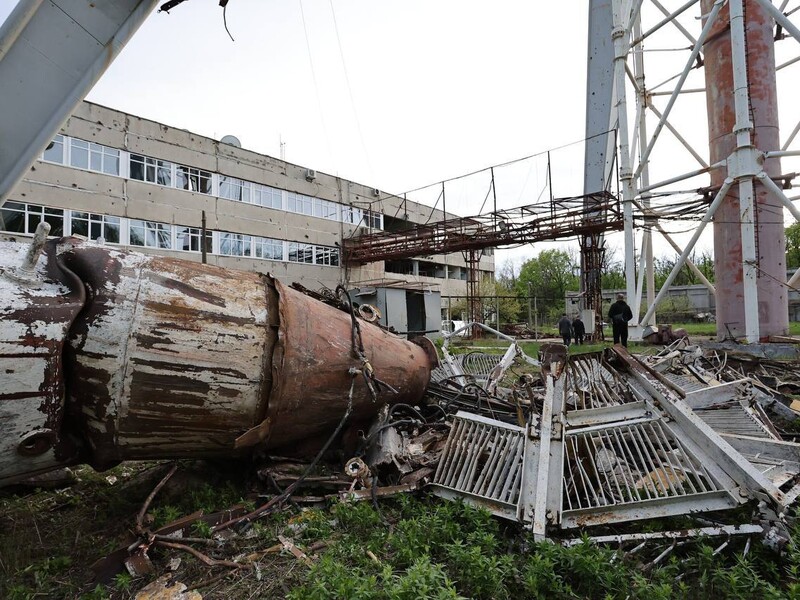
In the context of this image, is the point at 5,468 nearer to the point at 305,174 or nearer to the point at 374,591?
the point at 374,591

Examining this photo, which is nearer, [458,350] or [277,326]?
[277,326]

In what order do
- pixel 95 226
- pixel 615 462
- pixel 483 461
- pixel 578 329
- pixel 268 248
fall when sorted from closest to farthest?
1. pixel 615 462
2. pixel 483 461
3. pixel 95 226
4. pixel 578 329
5. pixel 268 248

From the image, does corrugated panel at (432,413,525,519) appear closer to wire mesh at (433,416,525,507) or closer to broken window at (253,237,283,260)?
wire mesh at (433,416,525,507)

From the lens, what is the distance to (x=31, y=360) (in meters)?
2.22

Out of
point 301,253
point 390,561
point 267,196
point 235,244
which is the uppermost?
point 267,196

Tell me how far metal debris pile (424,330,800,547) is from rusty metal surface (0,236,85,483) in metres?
2.38

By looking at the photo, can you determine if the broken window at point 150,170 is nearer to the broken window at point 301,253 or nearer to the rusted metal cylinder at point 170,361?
the broken window at point 301,253

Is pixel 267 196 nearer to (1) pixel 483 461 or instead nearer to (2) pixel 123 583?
(1) pixel 483 461

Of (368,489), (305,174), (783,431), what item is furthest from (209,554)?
(305,174)

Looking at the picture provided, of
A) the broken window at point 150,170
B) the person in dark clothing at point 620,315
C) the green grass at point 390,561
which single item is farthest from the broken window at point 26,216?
the person in dark clothing at point 620,315

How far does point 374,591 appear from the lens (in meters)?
1.89

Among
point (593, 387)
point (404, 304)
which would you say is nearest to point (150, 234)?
point (404, 304)

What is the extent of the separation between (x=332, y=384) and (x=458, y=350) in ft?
28.5

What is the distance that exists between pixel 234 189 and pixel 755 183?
1708cm
